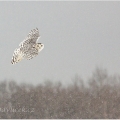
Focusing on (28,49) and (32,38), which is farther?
(32,38)

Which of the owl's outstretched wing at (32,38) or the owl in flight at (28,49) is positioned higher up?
the owl's outstretched wing at (32,38)

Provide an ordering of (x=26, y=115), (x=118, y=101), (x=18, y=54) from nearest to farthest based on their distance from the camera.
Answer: (x=18, y=54), (x=26, y=115), (x=118, y=101)

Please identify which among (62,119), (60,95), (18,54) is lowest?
(62,119)

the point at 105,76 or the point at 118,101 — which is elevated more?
the point at 105,76

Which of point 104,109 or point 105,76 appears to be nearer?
point 104,109

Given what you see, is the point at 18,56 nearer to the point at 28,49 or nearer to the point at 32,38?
the point at 28,49

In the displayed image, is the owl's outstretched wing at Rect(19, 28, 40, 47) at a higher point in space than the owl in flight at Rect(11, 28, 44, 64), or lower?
higher

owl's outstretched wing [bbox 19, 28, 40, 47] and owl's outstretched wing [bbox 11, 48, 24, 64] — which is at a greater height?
owl's outstretched wing [bbox 19, 28, 40, 47]

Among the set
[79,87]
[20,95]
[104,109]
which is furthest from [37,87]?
[104,109]

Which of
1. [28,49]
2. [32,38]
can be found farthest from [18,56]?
[32,38]

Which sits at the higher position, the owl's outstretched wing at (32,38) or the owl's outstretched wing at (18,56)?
the owl's outstretched wing at (32,38)

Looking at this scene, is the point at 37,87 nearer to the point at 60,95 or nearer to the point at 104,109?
the point at 60,95
